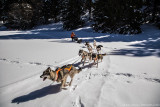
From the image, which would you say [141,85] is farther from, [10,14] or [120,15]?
[10,14]

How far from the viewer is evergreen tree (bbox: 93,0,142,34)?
19000mm

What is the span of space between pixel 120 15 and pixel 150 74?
68.3ft

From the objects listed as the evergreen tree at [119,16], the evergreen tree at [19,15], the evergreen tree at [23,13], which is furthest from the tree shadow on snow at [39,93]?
the evergreen tree at [19,15]

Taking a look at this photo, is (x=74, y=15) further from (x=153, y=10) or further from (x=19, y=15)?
(x=19, y=15)

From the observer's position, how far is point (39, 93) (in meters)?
Result: 2.86

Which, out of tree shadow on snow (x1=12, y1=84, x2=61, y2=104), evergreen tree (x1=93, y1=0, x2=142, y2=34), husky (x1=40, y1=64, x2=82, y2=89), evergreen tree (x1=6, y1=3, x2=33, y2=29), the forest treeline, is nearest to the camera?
husky (x1=40, y1=64, x2=82, y2=89)

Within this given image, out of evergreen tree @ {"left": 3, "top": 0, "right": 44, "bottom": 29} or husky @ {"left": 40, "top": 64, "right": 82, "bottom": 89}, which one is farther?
evergreen tree @ {"left": 3, "top": 0, "right": 44, "bottom": 29}

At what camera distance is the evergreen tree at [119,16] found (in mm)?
19000

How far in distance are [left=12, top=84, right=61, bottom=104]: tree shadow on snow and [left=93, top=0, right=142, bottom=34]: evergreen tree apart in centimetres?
1978

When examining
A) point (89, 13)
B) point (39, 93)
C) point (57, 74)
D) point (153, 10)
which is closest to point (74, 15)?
point (89, 13)

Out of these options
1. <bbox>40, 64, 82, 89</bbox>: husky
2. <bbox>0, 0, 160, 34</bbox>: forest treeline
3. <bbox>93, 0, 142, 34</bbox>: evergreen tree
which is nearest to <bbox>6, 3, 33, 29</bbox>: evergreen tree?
<bbox>0, 0, 160, 34</bbox>: forest treeline

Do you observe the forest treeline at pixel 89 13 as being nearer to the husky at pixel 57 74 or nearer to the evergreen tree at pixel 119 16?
the evergreen tree at pixel 119 16

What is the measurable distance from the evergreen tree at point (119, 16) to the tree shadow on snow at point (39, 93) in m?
19.8

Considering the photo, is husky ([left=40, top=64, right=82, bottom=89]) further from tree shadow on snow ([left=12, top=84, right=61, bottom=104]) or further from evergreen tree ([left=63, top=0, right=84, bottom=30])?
evergreen tree ([left=63, top=0, right=84, bottom=30])
